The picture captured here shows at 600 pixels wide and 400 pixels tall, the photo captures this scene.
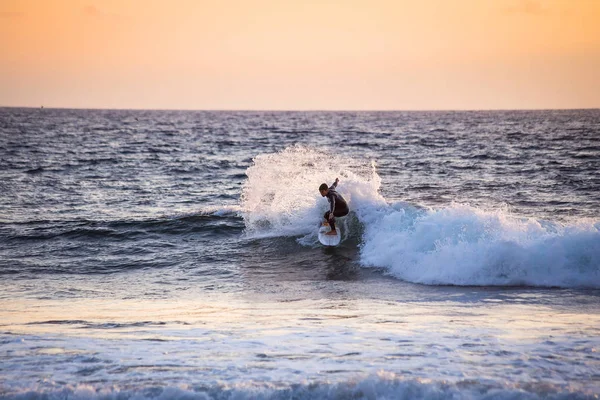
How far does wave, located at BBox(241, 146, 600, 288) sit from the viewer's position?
37.6 ft

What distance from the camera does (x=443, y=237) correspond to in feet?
42.9

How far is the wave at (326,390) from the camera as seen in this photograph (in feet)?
19.2

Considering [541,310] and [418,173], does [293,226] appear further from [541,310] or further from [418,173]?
[418,173]

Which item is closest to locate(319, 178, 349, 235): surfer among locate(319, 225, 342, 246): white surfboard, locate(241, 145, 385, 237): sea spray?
locate(319, 225, 342, 246): white surfboard

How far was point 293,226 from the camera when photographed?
55.0 feet

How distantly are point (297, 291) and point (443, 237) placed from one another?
11.9ft

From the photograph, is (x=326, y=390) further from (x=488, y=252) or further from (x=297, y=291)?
(x=488, y=252)

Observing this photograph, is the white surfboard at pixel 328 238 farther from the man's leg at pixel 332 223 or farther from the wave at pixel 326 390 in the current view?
the wave at pixel 326 390

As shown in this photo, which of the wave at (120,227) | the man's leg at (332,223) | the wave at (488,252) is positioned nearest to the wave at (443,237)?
the wave at (488,252)

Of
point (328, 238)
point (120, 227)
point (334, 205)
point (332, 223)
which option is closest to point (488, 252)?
point (334, 205)

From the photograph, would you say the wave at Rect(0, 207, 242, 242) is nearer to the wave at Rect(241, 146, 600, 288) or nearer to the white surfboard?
the wave at Rect(241, 146, 600, 288)

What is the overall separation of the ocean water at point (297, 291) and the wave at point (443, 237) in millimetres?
38

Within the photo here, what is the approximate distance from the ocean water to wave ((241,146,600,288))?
38mm

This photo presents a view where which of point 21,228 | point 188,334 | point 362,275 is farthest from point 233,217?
point 188,334
